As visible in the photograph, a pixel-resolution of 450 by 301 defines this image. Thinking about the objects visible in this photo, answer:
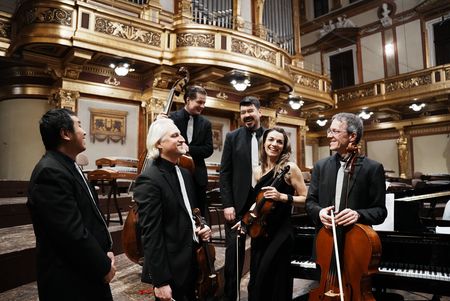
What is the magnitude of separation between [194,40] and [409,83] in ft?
25.1

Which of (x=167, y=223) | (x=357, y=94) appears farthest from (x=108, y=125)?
(x=357, y=94)

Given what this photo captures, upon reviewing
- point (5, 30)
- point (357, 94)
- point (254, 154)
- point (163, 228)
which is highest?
point (357, 94)

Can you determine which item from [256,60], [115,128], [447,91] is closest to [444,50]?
[447,91]

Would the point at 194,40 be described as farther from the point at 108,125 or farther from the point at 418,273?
the point at 418,273

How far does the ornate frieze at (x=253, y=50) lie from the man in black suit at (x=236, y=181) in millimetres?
5204

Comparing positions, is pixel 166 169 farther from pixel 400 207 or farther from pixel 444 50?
pixel 444 50

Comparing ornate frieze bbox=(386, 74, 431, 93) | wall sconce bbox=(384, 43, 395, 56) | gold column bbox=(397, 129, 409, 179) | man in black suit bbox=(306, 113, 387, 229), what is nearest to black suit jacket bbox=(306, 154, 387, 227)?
man in black suit bbox=(306, 113, 387, 229)

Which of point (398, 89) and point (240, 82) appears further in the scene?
point (398, 89)

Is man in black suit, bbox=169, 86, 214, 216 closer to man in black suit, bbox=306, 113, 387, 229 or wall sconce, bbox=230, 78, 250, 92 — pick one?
man in black suit, bbox=306, 113, 387, 229

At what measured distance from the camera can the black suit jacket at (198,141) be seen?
278 centimetres

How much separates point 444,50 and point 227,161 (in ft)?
40.2

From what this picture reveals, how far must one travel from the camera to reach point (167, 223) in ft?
5.28

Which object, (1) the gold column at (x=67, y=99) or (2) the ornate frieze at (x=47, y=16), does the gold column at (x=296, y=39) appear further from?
(2) the ornate frieze at (x=47, y=16)

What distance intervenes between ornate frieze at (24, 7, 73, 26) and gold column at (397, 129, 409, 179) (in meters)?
11.6
